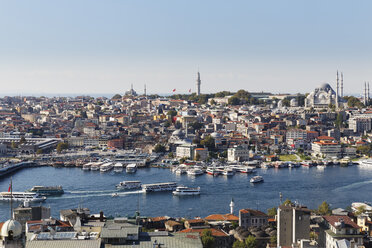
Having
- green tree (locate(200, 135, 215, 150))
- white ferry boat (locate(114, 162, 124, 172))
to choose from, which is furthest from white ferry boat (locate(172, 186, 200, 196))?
green tree (locate(200, 135, 215, 150))

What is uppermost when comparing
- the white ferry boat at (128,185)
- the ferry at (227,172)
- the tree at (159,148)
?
the tree at (159,148)

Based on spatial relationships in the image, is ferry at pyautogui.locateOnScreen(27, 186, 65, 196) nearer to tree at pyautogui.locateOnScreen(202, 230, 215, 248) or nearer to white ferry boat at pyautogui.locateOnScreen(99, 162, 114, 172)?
white ferry boat at pyautogui.locateOnScreen(99, 162, 114, 172)

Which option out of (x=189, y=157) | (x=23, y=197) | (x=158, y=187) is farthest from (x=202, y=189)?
(x=189, y=157)

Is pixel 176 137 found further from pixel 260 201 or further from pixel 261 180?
pixel 260 201

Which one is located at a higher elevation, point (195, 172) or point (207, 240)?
point (207, 240)

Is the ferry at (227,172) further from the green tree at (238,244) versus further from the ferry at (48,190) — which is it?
the green tree at (238,244)

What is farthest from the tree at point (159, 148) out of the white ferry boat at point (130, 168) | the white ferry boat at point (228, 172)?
the white ferry boat at point (228, 172)

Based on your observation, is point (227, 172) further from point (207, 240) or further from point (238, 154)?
point (207, 240)
